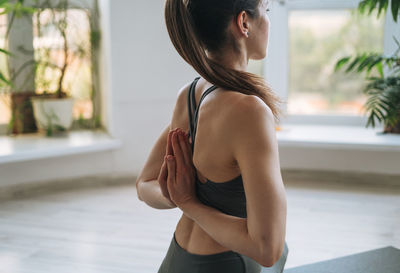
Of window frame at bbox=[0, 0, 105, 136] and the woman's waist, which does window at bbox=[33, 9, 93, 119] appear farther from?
the woman's waist

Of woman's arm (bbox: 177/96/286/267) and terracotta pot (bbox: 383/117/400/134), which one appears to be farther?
terracotta pot (bbox: 383/117/400/134)

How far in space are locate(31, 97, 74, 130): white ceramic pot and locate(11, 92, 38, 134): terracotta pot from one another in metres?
0.13

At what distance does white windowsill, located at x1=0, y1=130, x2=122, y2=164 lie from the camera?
11.1 feet

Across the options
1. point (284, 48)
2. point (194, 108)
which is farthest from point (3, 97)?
point (194, 108)

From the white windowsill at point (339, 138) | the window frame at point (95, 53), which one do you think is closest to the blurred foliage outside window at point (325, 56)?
the white windowsill at point (339, 138)

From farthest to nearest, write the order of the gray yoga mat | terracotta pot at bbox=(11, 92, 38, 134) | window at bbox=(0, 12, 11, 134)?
terracotta pot at bbox=(11, 92, 38, 134) < window at bbox=(0, 12, 11, 134) < the gray yoga mat

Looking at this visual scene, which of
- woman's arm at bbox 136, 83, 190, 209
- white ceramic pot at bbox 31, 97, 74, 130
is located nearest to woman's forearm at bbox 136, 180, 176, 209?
woman's arm at bbox 136, 83, 190, 209

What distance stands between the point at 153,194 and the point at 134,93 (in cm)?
269

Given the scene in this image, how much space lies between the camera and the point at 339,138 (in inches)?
147

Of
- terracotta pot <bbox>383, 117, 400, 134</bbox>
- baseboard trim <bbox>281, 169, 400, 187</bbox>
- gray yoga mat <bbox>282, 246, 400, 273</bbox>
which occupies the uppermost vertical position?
terracotta pot <bbox>383, 117, 400, 134</bbox>

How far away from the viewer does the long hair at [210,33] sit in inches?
39.5

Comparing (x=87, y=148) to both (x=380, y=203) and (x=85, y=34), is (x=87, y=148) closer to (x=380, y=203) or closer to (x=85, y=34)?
(x=85, y=34)

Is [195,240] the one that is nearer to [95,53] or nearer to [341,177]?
[341,177]

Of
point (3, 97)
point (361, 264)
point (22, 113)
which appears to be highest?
point (3, 97)
